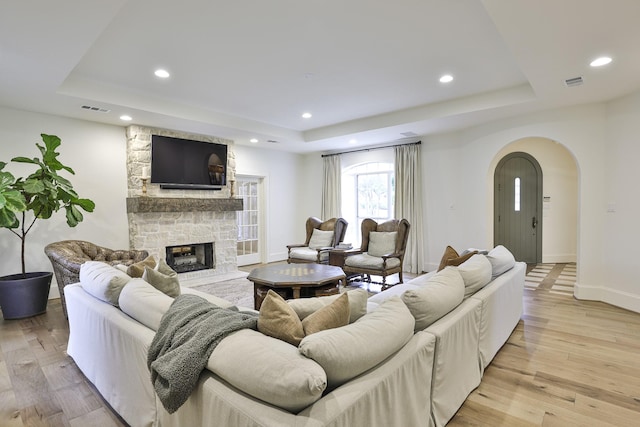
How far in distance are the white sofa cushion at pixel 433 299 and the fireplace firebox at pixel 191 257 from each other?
4909 mm

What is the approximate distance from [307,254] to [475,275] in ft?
11.2

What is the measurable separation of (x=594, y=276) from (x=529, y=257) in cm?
281

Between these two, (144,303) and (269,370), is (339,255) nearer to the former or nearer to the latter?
(144,303)

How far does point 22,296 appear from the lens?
3799 mm

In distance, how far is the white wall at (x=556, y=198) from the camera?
6.96 meters

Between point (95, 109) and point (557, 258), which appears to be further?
point (557, 258)

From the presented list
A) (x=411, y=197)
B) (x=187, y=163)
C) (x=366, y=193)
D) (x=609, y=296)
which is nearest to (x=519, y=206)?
(x=411, y=197)

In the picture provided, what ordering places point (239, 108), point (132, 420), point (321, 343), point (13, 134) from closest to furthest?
point (321, 343)
point (132, 420)
point (13, 134)
point (239, 108)

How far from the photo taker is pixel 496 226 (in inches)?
281

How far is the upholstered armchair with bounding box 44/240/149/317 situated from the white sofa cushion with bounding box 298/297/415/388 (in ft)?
11.1

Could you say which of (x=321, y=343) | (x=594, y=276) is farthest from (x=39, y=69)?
(x=594, y=276)

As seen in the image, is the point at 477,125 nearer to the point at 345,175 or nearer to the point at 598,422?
the point at 345,175

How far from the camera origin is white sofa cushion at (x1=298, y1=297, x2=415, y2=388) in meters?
1.24

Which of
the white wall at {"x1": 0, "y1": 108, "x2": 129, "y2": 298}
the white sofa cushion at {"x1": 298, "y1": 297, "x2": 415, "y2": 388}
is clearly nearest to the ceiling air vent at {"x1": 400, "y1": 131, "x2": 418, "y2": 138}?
the white wall at {"x1": 0, "y1": 108, "x2": 129, "y2": 298}
